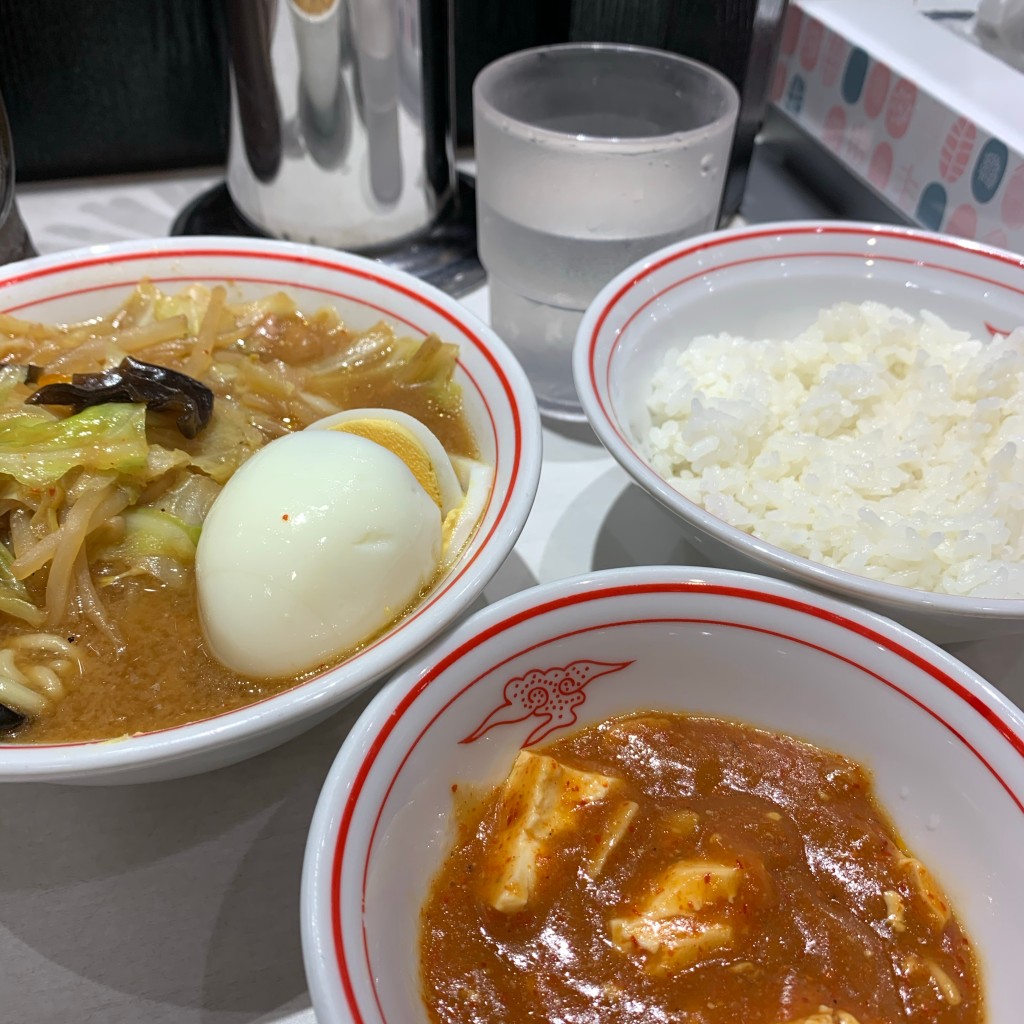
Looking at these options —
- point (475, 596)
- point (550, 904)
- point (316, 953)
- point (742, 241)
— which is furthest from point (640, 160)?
point (316, 953)

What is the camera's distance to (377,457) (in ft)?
4.02

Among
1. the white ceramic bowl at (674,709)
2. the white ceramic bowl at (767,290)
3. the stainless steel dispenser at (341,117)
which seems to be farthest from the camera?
the stainless steel dispenser at (341,117)

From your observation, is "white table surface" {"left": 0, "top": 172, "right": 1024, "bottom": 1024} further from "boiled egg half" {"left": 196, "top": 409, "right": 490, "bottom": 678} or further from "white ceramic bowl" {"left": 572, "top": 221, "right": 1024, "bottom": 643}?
"white ceramic bowl" {"left": 572, "top": 221, "right": 1024, "bottom": 643}

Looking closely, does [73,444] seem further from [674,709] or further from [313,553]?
[674,709]

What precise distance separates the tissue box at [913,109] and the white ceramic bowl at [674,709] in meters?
1.21

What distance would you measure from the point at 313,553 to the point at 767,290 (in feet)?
3.63

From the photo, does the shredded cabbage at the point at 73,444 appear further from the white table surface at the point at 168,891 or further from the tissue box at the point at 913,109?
the tissue box at the point at 913,109

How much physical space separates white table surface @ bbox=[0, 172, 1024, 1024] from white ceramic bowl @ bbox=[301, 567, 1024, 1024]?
254mm

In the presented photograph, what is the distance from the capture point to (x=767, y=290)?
1736 millimetres

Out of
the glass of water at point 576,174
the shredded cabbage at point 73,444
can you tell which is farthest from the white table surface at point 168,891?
the glass of water at point 576,174

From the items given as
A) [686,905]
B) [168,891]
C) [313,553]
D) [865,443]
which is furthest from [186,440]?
[865,443]

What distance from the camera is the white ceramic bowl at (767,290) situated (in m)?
1.49

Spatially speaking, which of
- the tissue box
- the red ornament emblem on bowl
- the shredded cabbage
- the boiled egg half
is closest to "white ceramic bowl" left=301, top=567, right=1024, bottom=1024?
the red ornament emblem on bowl

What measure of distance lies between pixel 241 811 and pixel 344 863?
0.40 metres
